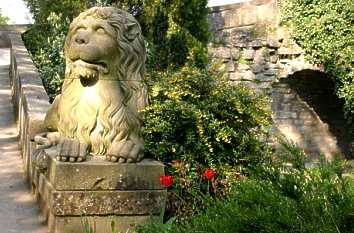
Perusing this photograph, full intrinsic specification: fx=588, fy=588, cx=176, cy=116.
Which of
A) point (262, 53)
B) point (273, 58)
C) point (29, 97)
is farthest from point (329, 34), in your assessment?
point (29, 97)

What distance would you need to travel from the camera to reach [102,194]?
12.3 feet

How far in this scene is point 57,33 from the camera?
382 inches

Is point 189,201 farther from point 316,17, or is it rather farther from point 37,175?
point 316,17

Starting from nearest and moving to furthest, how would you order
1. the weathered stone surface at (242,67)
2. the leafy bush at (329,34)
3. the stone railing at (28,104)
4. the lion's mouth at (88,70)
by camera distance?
the lion's mouth at (88,70), the stone railing at (28,104), the leafy bush at (329,34), the weathered stone surface at (242,67)

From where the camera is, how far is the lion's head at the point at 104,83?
12.8 feet

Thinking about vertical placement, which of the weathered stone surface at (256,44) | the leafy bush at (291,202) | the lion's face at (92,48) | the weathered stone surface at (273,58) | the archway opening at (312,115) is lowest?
the archway opening at (312,115)

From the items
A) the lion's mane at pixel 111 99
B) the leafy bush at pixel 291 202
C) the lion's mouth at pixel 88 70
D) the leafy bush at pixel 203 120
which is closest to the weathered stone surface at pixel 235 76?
the leafy bush at pixel 203 120

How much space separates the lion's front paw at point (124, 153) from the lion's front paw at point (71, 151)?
0.57 ft

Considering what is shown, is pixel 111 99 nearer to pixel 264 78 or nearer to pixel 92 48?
pixel 92 48

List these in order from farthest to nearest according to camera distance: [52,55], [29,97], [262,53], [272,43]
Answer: [262,53] → [272,43] → [52,55] → [29,97]

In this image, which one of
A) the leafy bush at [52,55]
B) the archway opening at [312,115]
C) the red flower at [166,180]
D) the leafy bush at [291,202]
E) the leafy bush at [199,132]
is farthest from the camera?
the archway opening at [312,115]

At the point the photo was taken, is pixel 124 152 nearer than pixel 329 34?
Yes

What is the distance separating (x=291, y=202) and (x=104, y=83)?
7.07ft

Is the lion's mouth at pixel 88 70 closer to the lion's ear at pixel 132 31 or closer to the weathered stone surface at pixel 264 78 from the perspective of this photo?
the lion's ear at pixel 132 31
